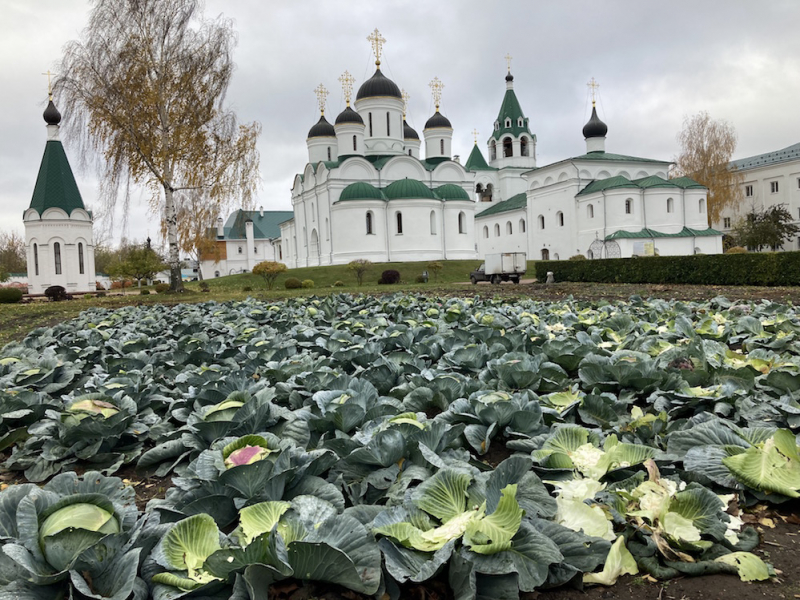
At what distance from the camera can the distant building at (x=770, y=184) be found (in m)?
53.1

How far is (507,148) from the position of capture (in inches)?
2219

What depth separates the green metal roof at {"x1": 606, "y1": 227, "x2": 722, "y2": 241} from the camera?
38.4 m

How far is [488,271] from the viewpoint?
2562 cm

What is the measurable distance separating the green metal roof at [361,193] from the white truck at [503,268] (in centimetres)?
1584

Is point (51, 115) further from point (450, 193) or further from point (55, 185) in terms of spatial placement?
point (450, 193)

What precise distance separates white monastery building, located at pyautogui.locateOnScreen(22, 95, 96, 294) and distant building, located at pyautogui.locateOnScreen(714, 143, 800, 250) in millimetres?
52641

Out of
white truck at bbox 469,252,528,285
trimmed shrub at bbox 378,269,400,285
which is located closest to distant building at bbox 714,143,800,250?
white truck at bbox 469,252,528,285

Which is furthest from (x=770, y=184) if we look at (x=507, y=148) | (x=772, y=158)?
(x=507, y=148)

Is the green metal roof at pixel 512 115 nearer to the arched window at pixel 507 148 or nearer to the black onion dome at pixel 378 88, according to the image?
the arched window at pixel 507 148

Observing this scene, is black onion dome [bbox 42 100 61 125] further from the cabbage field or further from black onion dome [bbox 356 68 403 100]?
the cabbage field

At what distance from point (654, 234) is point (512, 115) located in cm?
2193

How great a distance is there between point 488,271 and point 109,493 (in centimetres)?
2449

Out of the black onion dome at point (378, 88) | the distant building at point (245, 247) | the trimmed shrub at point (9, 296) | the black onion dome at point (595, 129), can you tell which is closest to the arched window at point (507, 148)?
the black onion dome at point (595, 129)

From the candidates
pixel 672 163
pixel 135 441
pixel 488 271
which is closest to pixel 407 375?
pixel 135 441
